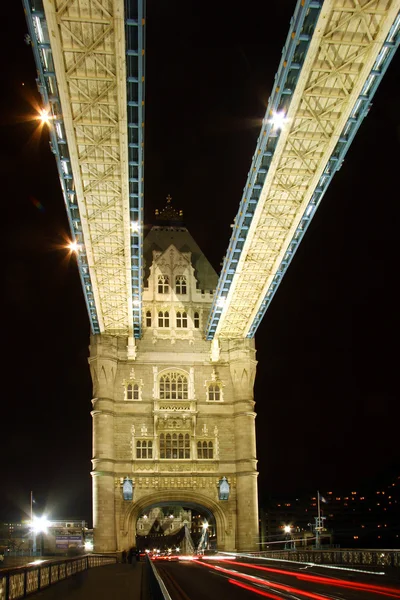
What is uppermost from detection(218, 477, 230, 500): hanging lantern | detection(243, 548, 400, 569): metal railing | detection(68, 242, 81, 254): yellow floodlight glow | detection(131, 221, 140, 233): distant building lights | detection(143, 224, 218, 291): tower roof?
detection(143, 224, 218, 291): tower roof

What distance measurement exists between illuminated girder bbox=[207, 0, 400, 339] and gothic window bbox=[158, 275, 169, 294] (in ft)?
39.7

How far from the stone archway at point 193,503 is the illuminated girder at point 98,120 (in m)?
19.1

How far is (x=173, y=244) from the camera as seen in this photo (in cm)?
7444

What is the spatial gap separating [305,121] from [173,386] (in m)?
35.1

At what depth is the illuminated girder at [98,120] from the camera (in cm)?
3247

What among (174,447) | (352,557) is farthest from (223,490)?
(352,557)

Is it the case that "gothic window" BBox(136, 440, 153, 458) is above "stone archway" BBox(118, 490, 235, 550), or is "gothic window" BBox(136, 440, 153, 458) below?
above

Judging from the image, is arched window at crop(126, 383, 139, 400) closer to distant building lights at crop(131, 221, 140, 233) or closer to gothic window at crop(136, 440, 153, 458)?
gothic window at crop(136, 440, 153, 458)

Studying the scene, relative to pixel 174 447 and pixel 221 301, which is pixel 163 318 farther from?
pixel 174 447

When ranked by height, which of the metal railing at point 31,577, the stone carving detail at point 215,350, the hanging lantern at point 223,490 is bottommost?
the metal railing at point 31,577

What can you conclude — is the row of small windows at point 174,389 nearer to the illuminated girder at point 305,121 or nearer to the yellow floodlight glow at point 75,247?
the illuminated girder at point 305,121

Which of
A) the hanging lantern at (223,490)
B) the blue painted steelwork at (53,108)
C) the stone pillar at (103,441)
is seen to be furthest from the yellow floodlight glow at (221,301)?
the hanging lantern at (223,490)

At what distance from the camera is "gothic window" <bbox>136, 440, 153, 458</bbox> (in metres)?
66.6

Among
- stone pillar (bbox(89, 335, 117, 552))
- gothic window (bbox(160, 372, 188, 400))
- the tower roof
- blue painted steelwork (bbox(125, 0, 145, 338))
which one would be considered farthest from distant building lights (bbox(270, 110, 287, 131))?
the tower roof
